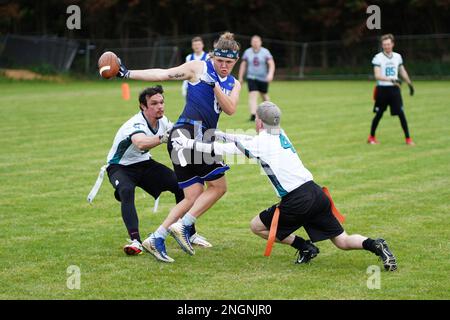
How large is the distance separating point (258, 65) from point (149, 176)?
12.0m

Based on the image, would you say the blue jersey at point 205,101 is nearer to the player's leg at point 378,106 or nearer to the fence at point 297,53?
the player's leg at point 378,106

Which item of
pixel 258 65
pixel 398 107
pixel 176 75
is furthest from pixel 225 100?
pixel 258 65

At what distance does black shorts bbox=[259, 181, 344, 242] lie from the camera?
22.4ft

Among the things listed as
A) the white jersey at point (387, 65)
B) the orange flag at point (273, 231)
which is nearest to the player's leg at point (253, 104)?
the white jersey at point (387, 65)

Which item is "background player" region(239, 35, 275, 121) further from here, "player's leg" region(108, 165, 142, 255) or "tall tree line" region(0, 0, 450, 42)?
"tall tree line" region(0, 0, 450, 42)

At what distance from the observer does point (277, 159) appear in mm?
6852

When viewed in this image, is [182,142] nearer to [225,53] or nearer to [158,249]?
[225,53]

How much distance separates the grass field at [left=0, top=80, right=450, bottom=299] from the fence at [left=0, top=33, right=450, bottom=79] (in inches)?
687

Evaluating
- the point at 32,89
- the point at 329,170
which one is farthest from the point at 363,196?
the point at 32,89

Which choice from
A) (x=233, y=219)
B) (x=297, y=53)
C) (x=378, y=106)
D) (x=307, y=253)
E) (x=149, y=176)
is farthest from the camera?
(x=297, y=53)

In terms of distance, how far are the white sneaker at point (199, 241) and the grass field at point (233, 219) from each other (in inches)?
3.7

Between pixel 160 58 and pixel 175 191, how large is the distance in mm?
30301

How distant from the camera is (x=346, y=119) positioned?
1902 centimetres

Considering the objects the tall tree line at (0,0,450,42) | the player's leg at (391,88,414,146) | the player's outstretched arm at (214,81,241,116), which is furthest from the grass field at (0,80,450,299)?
the tall tree line at (0,0,450,42)
